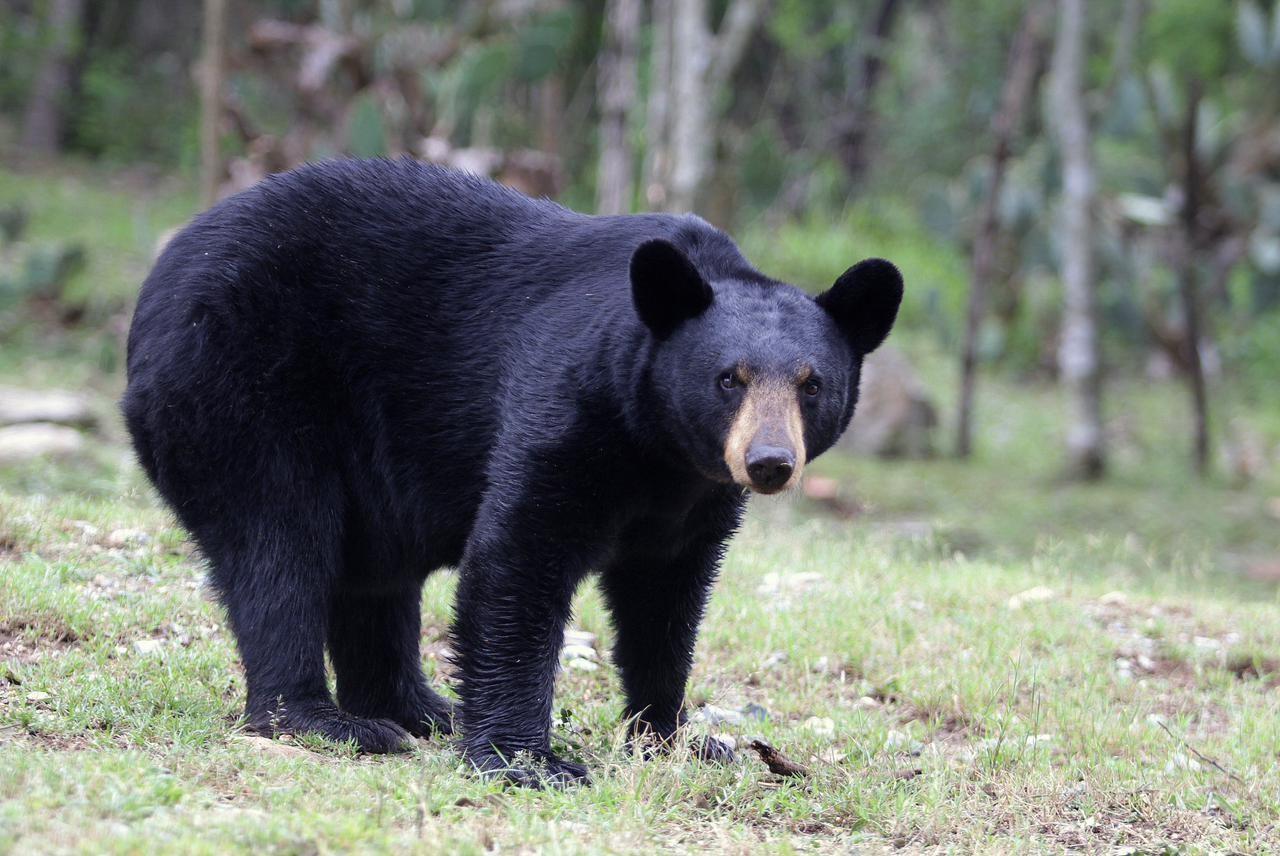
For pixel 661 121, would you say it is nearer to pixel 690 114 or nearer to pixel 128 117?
pixel 690 114

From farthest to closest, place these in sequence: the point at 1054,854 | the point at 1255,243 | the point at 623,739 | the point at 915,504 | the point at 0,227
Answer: the point at 1255,243 → the point at 0,227 → the point at 915,504 → the point at 623,739 → the point at 1054,854

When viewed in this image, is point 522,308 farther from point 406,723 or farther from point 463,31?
point 463,31

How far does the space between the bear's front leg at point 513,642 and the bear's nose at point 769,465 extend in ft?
2.11

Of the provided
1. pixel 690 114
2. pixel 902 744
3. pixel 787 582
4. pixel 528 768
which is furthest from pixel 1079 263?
pixel 528 768

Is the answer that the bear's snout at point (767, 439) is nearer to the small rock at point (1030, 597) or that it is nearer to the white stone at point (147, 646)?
the white stone at point (147, 646)

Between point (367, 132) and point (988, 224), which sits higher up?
point (367, 132)

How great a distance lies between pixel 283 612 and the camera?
443 centimetres

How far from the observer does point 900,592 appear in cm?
709

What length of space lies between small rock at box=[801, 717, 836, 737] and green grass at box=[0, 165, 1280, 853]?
20 mm

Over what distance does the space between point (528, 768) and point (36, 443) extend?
6127mm

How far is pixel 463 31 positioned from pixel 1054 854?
15.7 meters

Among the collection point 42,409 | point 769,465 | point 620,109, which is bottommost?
point 42,409

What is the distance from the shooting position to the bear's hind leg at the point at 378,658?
5004 mm

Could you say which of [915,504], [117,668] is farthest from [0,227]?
[117,668]
